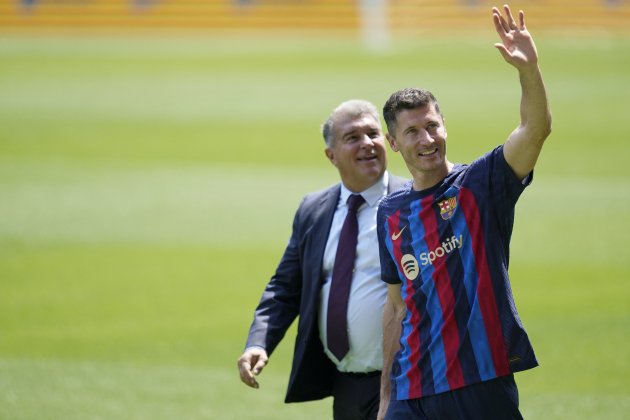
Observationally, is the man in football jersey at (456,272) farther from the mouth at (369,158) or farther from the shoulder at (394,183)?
the mouth at (369,158)

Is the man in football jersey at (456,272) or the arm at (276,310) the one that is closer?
the man in football jersey at (456,272)

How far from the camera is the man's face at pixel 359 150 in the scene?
566 centimetres

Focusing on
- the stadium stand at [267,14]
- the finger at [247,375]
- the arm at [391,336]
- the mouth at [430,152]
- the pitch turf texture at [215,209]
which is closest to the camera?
the mouth at [430,152]

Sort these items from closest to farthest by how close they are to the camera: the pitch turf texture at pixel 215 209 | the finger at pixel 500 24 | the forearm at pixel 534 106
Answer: the forearm at pixel 534 106, the finger at pixel 500 24, the pitch turf texture at pixel 215 209

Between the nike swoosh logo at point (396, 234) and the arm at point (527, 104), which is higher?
the arm at point (527, 104)

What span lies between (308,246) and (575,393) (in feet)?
10.2

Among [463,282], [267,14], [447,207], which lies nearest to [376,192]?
[447,207]

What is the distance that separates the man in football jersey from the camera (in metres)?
4.19

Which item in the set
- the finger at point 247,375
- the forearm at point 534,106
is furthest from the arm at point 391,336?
the forearm at point 534,106

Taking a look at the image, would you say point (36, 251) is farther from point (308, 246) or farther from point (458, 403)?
point (458, 403)

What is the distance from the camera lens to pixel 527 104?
3.92 meters

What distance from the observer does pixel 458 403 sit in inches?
167

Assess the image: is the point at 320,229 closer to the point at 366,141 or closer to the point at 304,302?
the point at 304,302

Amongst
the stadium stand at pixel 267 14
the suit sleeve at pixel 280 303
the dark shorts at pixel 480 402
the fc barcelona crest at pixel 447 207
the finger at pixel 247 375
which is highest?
the stadium stand at pixel 267 14
